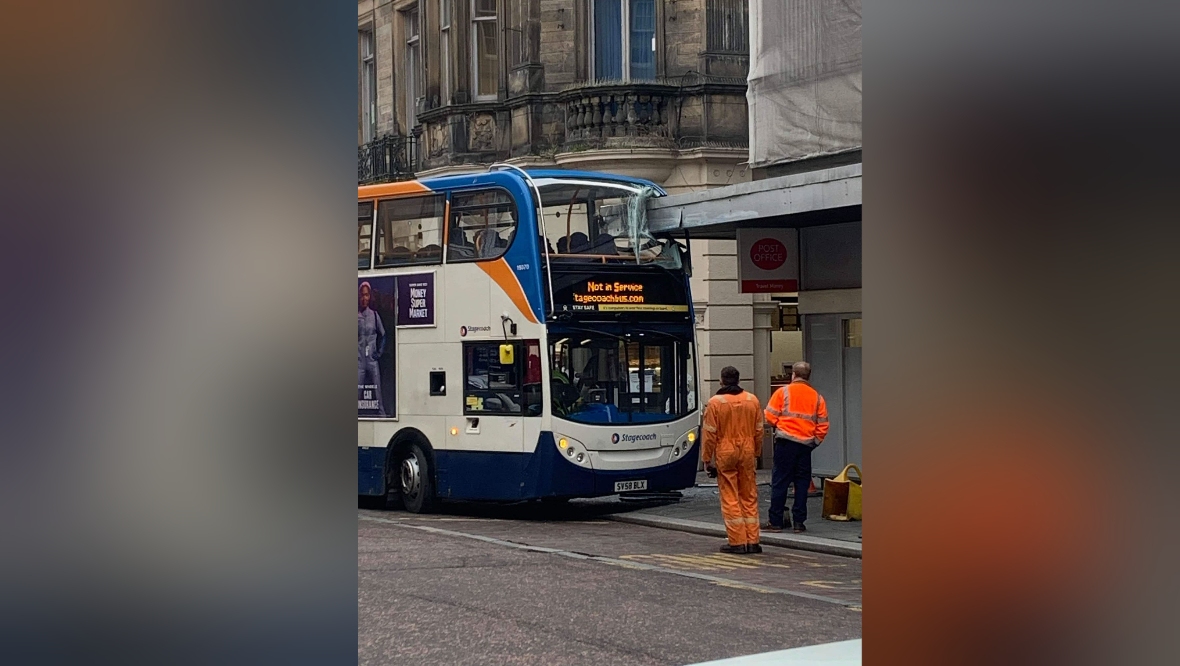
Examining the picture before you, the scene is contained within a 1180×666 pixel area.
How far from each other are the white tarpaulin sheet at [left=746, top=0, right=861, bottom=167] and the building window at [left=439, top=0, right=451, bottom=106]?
34.9 ft

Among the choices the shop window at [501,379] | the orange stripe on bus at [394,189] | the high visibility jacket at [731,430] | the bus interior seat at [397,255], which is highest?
the orange stripe on bus at [394,189]

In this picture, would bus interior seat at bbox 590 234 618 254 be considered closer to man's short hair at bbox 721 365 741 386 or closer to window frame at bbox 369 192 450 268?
window frame at bbox 369 192 450 268

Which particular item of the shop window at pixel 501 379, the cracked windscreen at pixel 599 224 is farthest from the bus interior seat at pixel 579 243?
the shop window at pixel 501 379

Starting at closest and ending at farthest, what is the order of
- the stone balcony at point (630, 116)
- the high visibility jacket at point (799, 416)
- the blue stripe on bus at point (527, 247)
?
the high visibility jacket at point (799, 416), the blue stripe on bus at point (527, 247), the stone balcony at point (630, 116)

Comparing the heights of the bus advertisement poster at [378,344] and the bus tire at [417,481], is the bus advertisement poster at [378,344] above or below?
above

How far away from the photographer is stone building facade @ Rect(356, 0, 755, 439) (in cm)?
2469

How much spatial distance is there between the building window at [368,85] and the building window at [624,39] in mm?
8601

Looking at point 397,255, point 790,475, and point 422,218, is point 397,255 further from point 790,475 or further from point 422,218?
point 790,475

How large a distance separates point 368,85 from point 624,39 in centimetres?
949

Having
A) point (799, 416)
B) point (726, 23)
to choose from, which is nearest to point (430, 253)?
point (799, 416)

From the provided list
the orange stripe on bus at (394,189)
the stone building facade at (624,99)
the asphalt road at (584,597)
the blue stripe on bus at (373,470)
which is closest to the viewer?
the asphalt road at (584,597)

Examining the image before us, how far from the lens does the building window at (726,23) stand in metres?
24.9

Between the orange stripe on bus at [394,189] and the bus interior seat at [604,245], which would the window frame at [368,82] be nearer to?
the orange stripe on bus at [394,189]

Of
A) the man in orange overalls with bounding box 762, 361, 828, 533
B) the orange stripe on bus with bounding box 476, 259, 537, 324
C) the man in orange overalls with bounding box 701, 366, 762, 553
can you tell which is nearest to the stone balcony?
the orange stripe on bus with bounding box 476, 259, 537, 324
